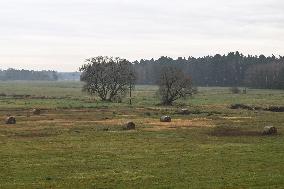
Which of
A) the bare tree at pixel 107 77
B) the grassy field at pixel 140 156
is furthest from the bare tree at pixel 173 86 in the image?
the grassy field at pixel 140 156

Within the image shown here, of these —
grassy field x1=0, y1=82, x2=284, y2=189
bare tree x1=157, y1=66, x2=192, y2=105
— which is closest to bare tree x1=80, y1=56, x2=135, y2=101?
bare tree x1=157, y1=66, x2=192, y2=105

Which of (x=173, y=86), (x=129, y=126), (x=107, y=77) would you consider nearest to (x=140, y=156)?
(x=129, y=126)

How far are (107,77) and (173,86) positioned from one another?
19.4 metres

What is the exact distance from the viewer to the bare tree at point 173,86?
92.4 m

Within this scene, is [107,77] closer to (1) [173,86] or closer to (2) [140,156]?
(1) [173,86]

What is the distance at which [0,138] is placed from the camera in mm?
40312

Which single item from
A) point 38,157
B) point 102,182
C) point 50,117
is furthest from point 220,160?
point 50,117

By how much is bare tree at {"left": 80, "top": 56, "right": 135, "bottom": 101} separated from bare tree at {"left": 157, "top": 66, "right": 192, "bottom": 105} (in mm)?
13274

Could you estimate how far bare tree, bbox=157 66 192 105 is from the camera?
92.4 m

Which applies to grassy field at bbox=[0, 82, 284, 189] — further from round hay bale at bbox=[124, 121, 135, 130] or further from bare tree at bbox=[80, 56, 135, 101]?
bare tree at bbox=[80, 56, 135, 101]

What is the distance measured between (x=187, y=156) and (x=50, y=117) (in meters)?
33.1

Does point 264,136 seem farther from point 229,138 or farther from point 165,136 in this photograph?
point 165,136

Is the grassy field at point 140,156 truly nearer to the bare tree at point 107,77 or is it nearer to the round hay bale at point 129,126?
the round hay bale at point 129,126

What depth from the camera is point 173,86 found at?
→ 93.2m
